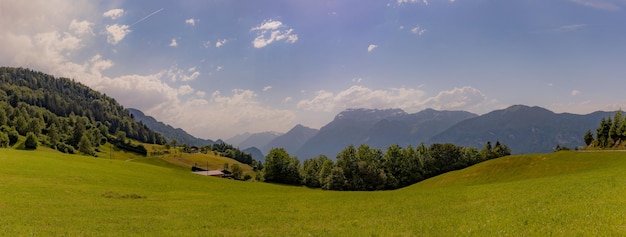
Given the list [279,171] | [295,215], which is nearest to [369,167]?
[279,171]

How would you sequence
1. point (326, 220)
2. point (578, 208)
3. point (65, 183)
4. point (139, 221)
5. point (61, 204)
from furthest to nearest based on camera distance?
point (65, 183) → point (61, 204) → point (326, 220) → point (139, 221) → point (578, 208)

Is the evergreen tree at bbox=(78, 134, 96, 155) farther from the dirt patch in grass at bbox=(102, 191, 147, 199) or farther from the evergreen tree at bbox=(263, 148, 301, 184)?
the dirt patch in grass at bbox=(102, 191, 147, 199)

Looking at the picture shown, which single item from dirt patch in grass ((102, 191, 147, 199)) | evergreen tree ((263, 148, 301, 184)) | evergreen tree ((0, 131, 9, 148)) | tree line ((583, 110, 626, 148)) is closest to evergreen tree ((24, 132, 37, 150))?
evergreen tree ((0, 131, 9, 148))

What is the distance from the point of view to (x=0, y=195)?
3319cm

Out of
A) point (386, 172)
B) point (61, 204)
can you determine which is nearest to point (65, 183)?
point (61, 204)

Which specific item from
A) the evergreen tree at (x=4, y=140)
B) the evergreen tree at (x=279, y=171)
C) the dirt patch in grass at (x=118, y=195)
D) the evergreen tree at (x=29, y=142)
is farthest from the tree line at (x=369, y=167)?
the evergreen tree at (x=4, y=140)

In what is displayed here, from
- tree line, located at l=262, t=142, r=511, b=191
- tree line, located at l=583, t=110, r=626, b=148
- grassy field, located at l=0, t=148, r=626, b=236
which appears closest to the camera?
grassy field, located at l=0, t=148, r=626, b=236

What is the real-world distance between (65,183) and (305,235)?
1605 inches

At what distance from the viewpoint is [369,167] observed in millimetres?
113188

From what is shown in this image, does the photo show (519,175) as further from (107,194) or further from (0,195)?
(0,195)

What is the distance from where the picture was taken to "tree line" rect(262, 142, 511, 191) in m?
112

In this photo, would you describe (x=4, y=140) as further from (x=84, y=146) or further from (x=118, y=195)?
(x=118, y=195)

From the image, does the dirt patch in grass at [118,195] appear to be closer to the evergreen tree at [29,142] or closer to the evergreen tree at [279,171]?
the evergreen tree at [279,171]

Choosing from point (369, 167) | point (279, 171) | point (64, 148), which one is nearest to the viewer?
point (369, 167)
